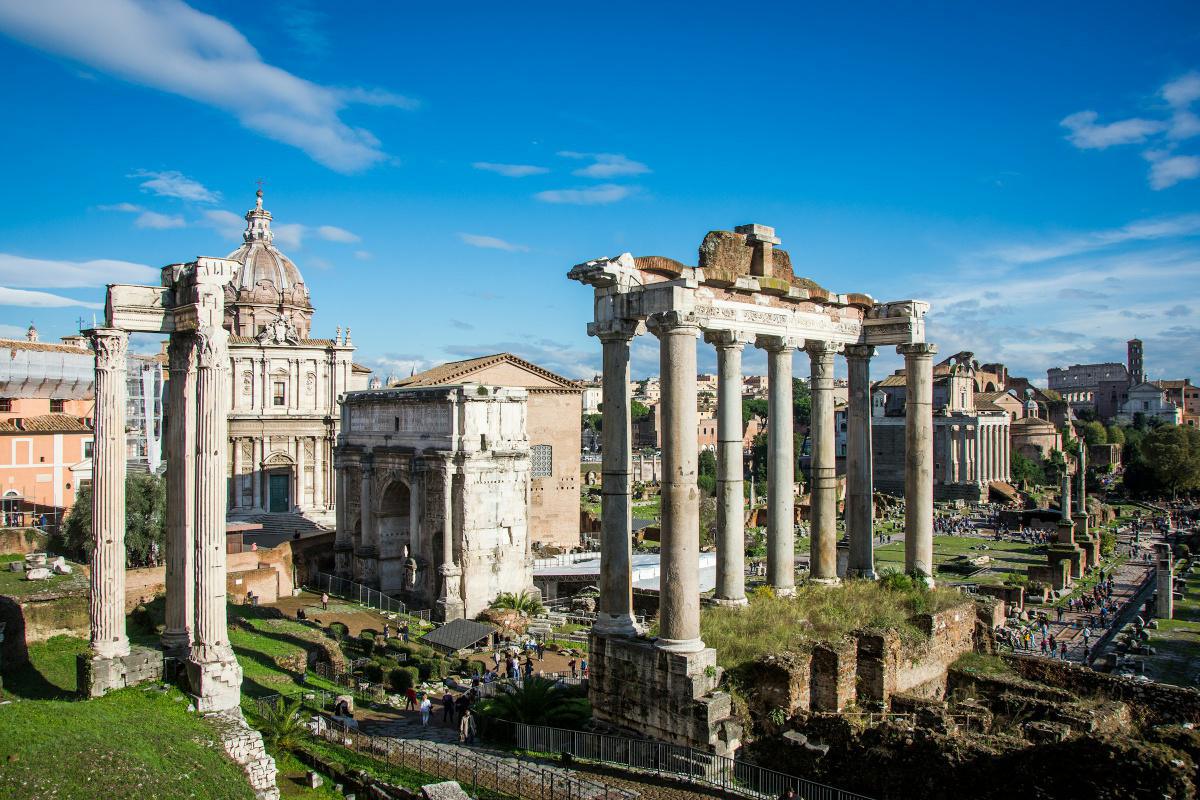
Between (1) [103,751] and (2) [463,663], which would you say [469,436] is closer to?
(2) [463,663]

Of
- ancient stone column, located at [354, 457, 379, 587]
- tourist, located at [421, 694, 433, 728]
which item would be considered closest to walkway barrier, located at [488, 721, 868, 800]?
tourist, located at [421, 694, 433, 728]

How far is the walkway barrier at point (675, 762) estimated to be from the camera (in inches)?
455

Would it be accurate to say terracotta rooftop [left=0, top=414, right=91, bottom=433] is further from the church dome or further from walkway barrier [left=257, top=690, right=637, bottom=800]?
walkway barrier [left=257, top=690, right=637, bottom=800]

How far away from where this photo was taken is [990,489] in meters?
86.5

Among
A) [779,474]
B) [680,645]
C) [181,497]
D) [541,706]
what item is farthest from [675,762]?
[181,497]

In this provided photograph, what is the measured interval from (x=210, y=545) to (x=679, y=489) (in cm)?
793

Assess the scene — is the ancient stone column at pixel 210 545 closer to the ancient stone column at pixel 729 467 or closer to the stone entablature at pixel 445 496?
the ancient stone column at pixel 729 467

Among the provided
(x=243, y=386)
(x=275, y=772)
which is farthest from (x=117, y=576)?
(x=243, y=386)

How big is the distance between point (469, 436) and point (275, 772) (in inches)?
807

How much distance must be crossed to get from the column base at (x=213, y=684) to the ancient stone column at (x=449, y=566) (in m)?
17.8

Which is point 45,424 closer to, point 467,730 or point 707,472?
point 467,730

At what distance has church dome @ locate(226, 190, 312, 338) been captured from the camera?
4762 centimetres

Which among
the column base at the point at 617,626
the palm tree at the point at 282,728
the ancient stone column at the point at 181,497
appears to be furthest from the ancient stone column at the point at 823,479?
the ancient stone column at the point at 181,497

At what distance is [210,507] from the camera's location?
15.0 meters
